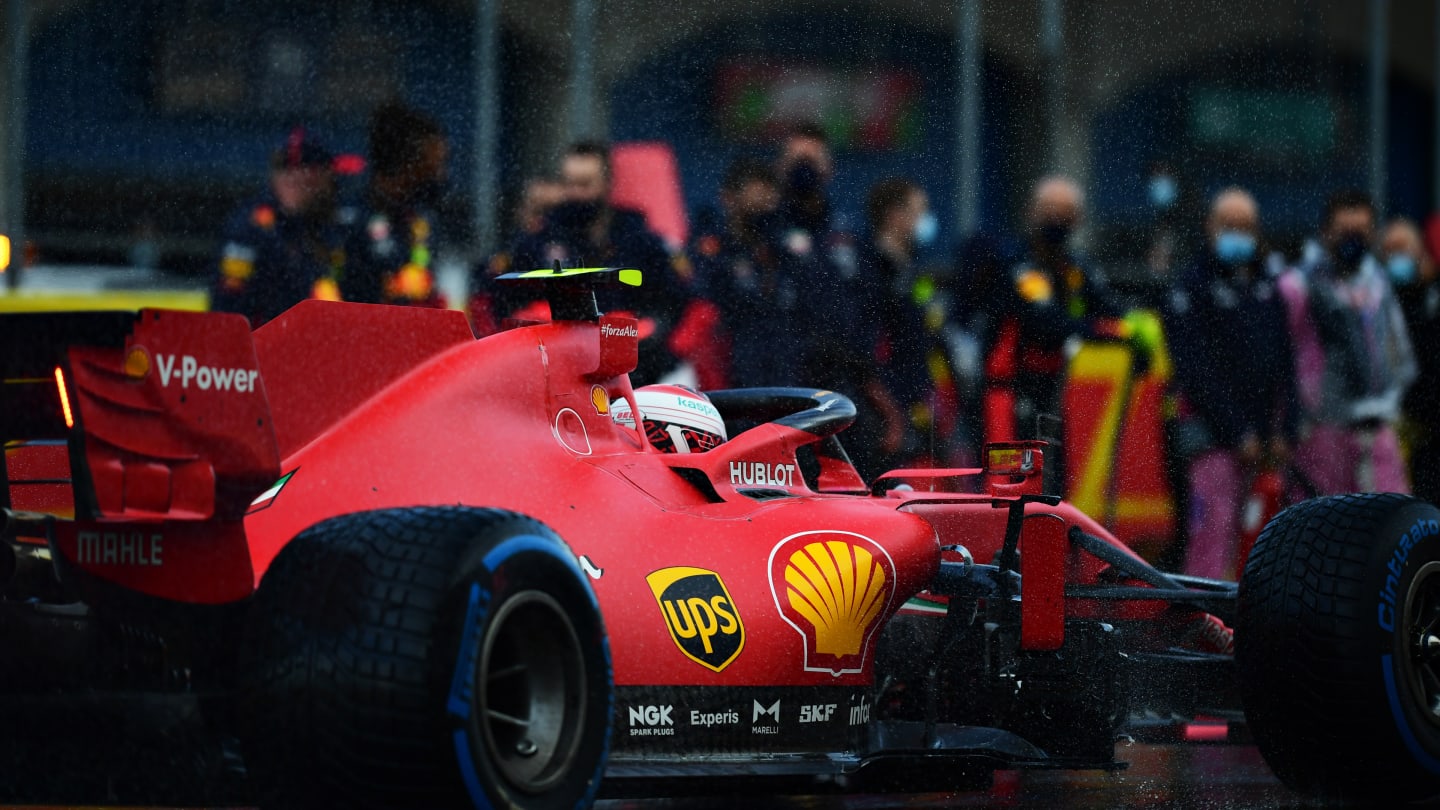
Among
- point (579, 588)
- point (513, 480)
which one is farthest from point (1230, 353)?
point (579, 588)

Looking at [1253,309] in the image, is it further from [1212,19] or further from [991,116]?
[1212,19]

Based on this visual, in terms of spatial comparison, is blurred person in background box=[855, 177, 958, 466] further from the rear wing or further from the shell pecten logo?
the rear wing

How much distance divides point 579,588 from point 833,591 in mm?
1207

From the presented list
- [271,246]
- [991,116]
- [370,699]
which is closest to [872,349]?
[271,246]

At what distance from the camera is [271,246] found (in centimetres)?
823

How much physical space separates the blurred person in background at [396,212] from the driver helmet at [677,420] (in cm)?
301

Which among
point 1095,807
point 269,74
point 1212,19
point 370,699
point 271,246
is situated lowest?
point 1095,807

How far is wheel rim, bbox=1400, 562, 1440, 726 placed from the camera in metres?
5.57

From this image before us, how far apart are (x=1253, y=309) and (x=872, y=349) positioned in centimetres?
262

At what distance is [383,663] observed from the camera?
3436mm

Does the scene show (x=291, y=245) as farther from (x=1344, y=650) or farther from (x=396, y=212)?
(x=1344, y=650)

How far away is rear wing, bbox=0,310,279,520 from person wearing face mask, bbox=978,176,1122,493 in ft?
20.6

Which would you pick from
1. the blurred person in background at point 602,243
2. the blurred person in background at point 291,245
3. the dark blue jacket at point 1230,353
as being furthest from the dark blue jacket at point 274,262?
the dark blue jacket at point 1230,353

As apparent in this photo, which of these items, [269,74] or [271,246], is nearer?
[271,246]
